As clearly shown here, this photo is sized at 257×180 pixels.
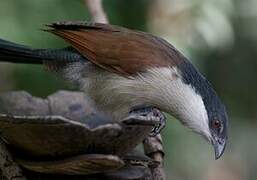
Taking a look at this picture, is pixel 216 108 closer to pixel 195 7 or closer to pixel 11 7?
pixel 195 7

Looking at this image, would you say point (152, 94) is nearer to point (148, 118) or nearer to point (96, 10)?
point (96, 10)

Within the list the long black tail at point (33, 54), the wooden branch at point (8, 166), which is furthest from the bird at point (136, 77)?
the wooden branch at point (8, 166)

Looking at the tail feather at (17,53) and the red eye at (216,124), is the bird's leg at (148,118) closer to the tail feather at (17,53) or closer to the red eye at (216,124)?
the red eye at (216,124)

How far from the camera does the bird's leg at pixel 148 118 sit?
179cm

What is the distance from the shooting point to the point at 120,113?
2.94 m

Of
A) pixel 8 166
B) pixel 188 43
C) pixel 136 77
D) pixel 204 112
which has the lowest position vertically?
pixel 8 166

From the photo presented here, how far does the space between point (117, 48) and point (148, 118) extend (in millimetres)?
1168

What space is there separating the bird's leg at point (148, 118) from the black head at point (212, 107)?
217 mm

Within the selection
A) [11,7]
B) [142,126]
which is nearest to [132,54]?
[11,7]

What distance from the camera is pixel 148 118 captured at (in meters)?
1.84

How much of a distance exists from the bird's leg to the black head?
217mm

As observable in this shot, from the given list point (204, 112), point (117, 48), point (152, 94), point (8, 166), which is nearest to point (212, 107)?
point (204, 112)

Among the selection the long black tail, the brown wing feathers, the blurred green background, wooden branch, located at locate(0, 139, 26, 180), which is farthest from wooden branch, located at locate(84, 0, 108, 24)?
wooden branch, located at locate(0, 139, 26, 180)

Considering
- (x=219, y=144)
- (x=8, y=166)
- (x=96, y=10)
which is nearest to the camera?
(x=8, y=166)
